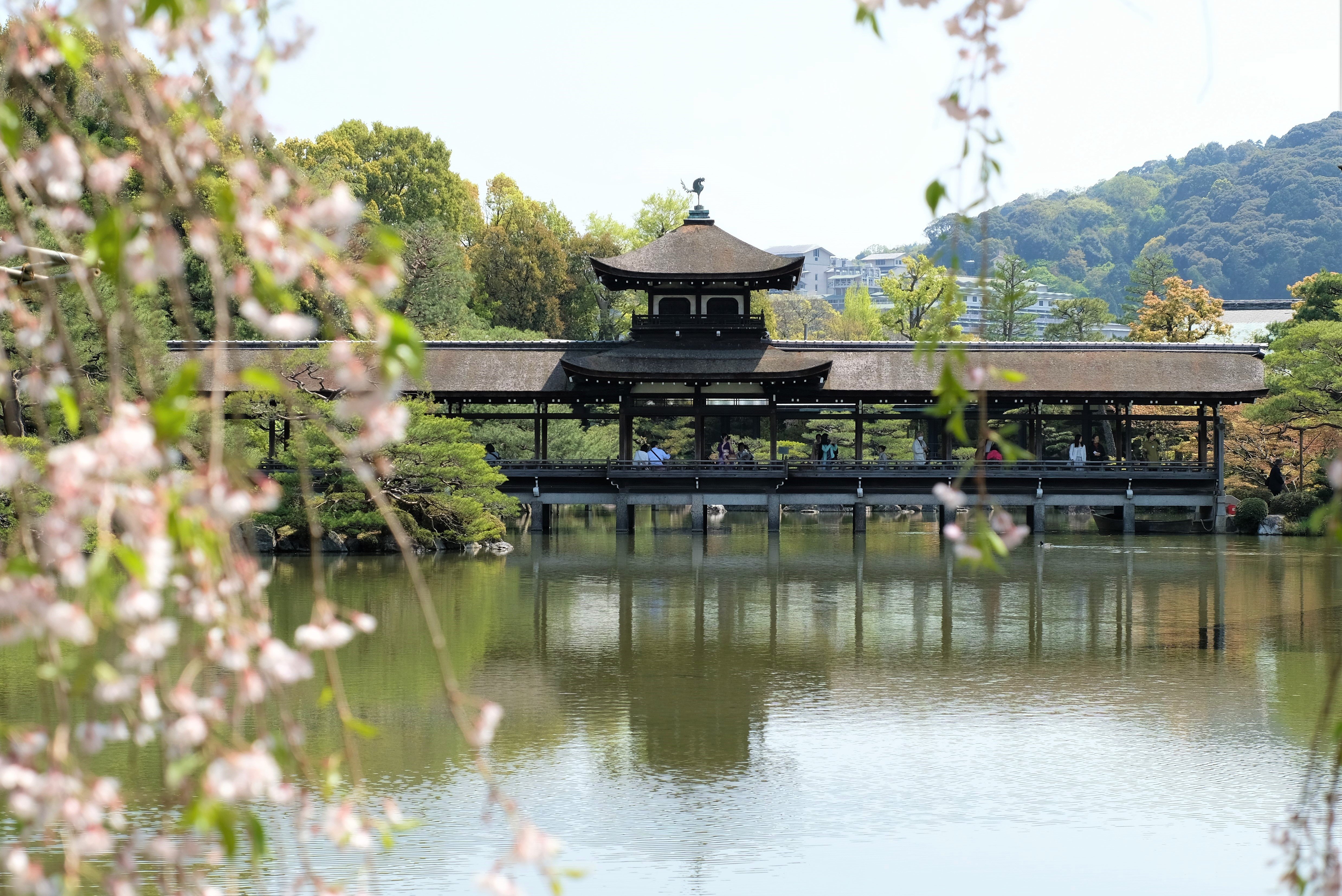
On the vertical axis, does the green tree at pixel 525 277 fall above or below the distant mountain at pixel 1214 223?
below

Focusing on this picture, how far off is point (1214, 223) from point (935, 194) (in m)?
82.2

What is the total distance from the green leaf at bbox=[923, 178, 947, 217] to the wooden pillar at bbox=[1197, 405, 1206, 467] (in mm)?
21214

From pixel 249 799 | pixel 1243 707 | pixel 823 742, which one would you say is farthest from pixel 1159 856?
pixel 249 799

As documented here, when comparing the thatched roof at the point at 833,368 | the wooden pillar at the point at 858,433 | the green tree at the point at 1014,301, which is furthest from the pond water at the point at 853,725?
the green tree at the point at 1014,301

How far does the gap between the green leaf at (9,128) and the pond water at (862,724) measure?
4.57ft

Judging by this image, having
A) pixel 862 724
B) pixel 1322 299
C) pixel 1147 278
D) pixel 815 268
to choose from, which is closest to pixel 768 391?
pixel 1322 299

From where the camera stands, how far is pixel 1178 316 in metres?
33.8

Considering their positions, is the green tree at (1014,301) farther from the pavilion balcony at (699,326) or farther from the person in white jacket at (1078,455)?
the pavilion balcony at (699,326)

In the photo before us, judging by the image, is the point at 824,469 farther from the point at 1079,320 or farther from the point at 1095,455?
the point at 1079,320

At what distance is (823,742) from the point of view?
7.59 m

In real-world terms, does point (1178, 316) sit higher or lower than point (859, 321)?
lower

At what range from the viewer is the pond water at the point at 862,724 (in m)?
5.72

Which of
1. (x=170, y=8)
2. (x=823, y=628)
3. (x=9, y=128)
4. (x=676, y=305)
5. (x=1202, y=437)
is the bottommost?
(x=823, y=628)

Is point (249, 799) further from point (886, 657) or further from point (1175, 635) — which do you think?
point (1175, 635)
